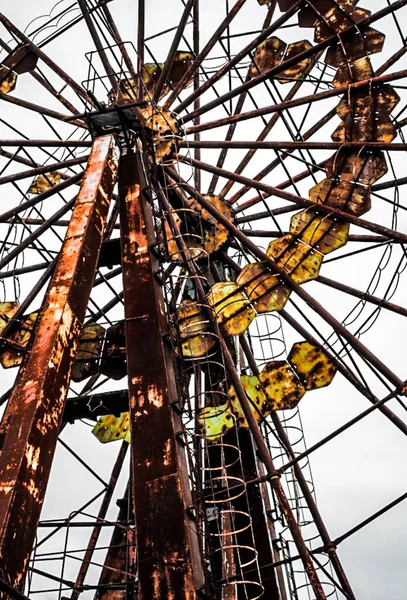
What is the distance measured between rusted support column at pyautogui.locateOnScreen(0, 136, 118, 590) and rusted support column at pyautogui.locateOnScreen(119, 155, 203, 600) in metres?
0.87

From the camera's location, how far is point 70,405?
1192 centimetres

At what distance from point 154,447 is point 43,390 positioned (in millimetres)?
1591

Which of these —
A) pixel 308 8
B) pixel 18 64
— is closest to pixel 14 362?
pixel 18 64

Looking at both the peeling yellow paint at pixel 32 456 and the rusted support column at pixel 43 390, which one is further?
the peeling yellow paint at pixel 32 456

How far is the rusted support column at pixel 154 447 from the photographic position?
6566 millimetres

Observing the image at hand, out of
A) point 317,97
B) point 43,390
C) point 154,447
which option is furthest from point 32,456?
point 317,97

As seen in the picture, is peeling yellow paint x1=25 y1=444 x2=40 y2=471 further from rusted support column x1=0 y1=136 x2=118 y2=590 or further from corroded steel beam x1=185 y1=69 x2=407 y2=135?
corroded steel beam x1=185 y1=69 x2=407 y2=135

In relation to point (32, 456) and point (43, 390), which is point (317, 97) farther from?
point (32, 456)

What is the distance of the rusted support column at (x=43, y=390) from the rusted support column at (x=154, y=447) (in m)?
0.87

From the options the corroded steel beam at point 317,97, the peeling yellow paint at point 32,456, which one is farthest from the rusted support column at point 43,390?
the corroded steel beam at point 317,97

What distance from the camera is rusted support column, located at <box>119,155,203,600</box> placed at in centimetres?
657

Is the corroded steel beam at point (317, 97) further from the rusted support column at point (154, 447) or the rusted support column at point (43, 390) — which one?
the rusted support column at point (43, 390)

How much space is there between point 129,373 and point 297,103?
6797mm

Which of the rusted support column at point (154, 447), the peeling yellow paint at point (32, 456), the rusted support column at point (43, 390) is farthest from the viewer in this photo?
the rusted support column at point (154, 447)
